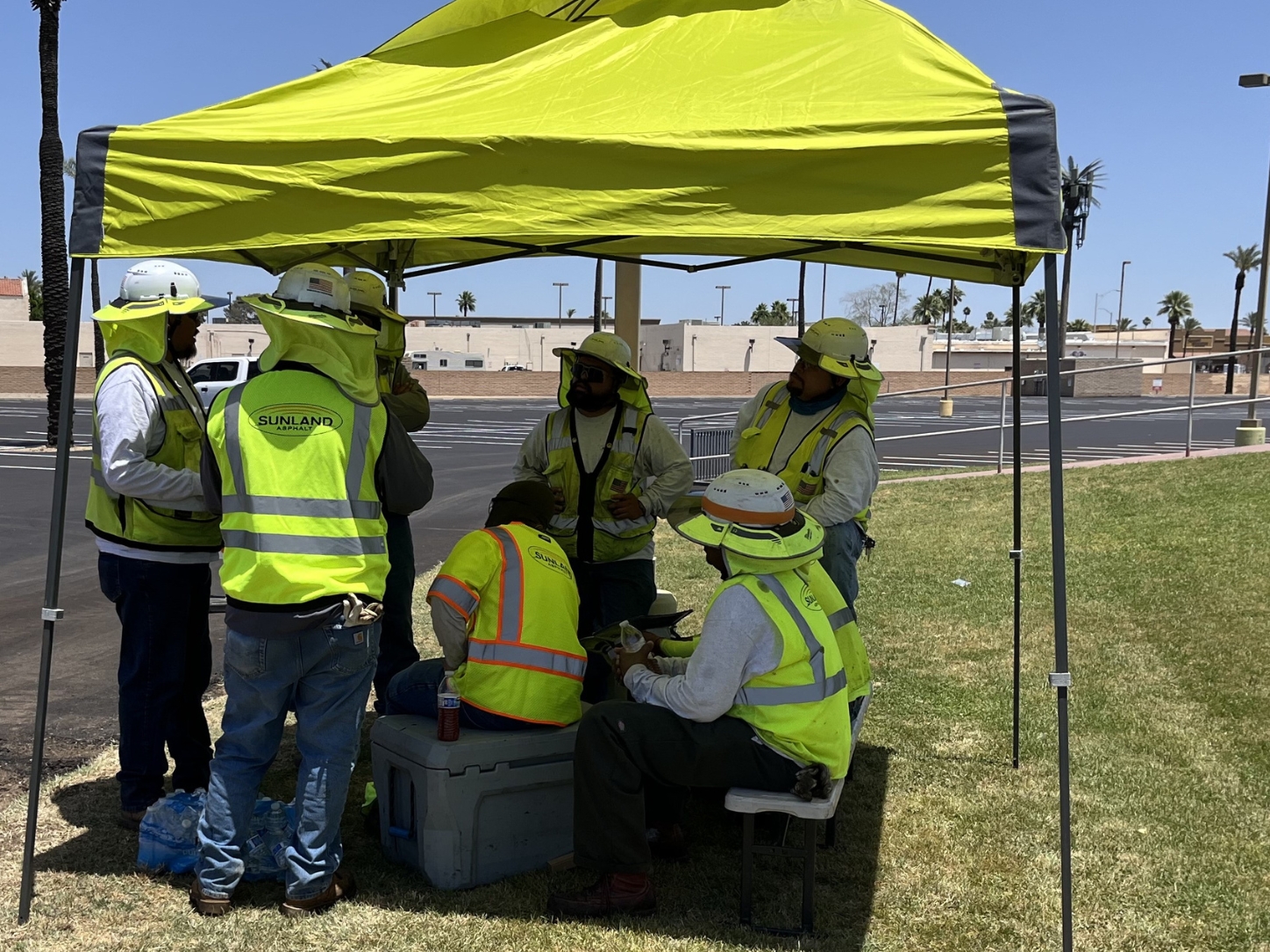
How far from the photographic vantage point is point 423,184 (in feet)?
11.8

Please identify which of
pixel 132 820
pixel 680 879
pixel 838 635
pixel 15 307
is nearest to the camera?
pixel 680 879

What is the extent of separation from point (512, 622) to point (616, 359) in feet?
5.04

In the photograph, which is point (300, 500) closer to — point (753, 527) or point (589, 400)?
point (753, 527)

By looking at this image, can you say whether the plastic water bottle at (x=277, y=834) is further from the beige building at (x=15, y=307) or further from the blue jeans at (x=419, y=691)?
the beige building at (x=15, y=307)

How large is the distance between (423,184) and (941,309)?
124m

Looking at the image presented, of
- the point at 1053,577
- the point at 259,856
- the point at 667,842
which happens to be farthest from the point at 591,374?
the point at 259,856

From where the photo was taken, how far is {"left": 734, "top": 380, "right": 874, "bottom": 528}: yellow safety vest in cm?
483

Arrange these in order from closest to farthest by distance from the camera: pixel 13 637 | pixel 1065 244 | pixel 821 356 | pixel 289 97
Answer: pixel 1065 244 → pixel 289 97 → pixel 821 356 → pixel 13 637

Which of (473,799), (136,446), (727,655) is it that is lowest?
(473,799)

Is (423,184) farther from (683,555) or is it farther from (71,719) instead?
(683,555)

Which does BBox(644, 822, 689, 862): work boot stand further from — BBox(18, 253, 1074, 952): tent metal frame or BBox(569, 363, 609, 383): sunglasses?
BBox(569, 363, 609, 383): sunglasses

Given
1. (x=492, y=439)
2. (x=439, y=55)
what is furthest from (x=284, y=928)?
(x=492, y=439)

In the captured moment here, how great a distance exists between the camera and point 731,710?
3.62 metres

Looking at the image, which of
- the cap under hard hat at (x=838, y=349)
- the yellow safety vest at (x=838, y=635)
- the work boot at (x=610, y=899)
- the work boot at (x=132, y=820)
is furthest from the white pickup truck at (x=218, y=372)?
the work boot at (x=610, y=899)
